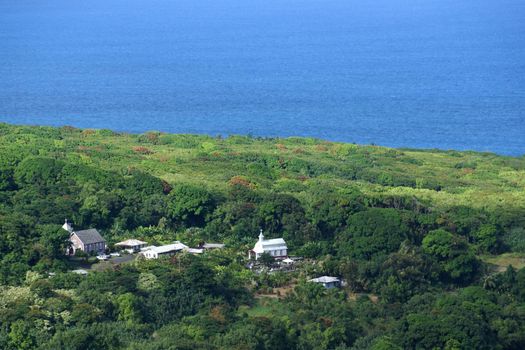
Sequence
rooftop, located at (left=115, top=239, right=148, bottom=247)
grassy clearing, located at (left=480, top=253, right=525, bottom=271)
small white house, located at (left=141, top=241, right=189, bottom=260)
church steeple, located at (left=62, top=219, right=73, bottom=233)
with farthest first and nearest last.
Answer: grassy clearing, located at (left=480, top=253, right=525, bottom=271) < church steeple, located at (left=62, top=219, right=73, bottom=233) < rooftop, located at (left=115, top=239, right=148, bottom=247) < small white house, located at (left=141, top=241, right=189, bottom=260)

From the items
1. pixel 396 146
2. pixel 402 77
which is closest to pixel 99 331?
pixel 396 146

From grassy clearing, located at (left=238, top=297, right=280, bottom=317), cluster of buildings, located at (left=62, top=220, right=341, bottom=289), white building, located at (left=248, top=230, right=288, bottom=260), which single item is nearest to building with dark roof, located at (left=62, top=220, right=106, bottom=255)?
cluster of buildings, located at (left=62, top=220, right=341, bottom=289)

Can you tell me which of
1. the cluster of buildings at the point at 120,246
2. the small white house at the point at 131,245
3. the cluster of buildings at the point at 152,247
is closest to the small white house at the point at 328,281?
the cluster of buildings at the point at 152,247

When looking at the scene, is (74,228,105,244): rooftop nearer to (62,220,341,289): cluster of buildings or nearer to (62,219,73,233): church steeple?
(62,220,341,289): cluster of buildings

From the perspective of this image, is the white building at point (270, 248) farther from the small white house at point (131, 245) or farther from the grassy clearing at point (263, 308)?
the grassy clearing at point (263, 308)

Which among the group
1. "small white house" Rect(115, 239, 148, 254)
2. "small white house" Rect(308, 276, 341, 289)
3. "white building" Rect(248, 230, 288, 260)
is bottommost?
"small white house" Rect(308, 276, 341, 289)

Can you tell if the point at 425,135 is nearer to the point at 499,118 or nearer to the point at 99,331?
the point at 499,118

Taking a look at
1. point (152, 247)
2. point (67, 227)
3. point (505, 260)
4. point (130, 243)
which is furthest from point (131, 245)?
point (505, 260)
